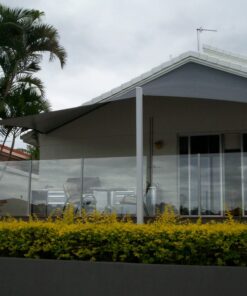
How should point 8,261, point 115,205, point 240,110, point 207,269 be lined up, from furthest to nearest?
point 240,110, point 115,205, point 8,261, point 207,269

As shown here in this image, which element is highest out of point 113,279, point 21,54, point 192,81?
point 21,54

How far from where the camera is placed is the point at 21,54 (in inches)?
634

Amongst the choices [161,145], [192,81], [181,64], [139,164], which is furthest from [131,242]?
[161,145]

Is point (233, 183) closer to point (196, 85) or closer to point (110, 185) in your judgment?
point (196, 85)

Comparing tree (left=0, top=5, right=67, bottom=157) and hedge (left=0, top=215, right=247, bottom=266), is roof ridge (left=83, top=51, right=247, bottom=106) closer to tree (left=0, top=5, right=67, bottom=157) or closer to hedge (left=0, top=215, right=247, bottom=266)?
hedge (left=0, top=215, right=247, bottom=266)

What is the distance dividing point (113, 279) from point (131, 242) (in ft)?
1.84

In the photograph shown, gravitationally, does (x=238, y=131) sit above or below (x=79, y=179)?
above

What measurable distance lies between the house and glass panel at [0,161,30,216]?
0.19 meters

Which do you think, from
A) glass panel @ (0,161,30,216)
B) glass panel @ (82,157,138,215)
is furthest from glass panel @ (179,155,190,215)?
glass panel @ (0,161,30,216)

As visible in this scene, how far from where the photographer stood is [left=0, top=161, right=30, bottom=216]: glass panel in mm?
→ 12469

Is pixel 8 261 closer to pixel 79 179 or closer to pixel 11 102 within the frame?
pixel 79 179

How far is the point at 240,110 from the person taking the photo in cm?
1373

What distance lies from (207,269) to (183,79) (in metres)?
5.08

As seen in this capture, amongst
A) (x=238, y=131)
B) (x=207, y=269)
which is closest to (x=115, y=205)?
(x=238, y=131)
